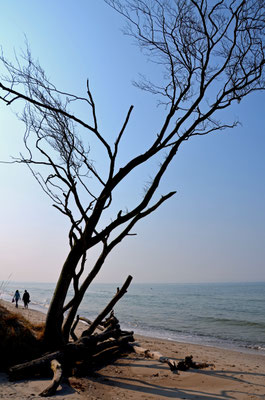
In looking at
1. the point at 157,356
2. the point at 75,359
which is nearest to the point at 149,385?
the point at 75,359

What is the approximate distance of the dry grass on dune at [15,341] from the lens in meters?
6.77

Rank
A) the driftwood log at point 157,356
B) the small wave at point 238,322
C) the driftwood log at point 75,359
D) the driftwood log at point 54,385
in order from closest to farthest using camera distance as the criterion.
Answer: the driftwood log at point 54,385 < the driftwood log at point 75,359 < the driftwood log at point 157,356 < the small wave at point 238,322

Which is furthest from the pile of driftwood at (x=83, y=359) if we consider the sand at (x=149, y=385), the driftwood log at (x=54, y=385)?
the sand at (x=149, y=385)

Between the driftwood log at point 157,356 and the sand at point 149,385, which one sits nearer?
the sand at point 149,385

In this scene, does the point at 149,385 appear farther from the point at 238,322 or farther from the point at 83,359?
the point at 238,322

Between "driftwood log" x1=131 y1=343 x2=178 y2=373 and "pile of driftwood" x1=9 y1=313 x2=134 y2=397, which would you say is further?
"driftwood log" x1=131 y1=343 x2=178 y2=373

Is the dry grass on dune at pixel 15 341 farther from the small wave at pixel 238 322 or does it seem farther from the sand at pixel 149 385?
the small wave at pixel 238 322

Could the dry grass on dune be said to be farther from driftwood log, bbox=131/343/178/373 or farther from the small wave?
the small wave

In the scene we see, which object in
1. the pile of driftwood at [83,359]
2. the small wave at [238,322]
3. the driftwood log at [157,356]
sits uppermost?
the pile of driftwood at [83,359]

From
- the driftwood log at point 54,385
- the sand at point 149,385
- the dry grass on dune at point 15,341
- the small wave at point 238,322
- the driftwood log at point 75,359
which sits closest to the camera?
the driftwood log at point 54,385

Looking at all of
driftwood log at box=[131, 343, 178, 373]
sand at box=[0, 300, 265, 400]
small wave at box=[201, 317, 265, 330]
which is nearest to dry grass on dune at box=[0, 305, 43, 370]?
sand at box=[0, 300, 265, 400]

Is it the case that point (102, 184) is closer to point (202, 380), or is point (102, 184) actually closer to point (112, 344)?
point (112, 344)

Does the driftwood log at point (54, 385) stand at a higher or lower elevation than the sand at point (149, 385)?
higher

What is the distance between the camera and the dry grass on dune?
22.2 ft
